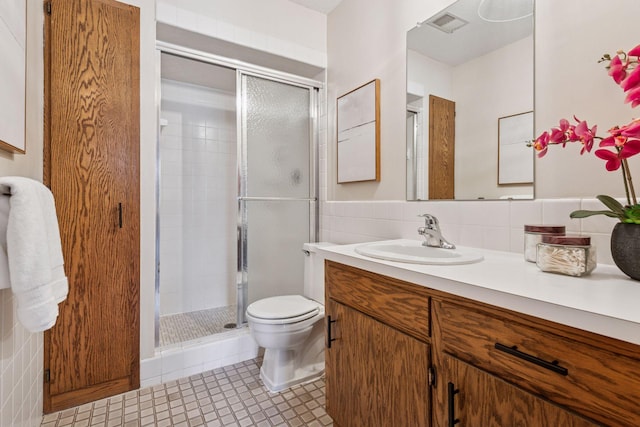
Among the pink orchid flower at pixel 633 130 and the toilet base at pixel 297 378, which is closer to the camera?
the pink orchid flower at pixel 633 130

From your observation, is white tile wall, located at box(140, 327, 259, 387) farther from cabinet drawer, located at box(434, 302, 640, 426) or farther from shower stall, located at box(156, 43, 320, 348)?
cabinet drawer, located at box(434, 302, 640, 426)

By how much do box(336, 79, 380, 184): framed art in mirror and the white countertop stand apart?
1.03 metres

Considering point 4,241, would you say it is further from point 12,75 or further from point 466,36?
point 466,36

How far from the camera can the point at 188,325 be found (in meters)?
2.66

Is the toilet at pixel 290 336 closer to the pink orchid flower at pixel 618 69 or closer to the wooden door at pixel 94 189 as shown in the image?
the wooden door at pixel 94 189

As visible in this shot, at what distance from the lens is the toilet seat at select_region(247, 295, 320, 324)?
1.76 meters

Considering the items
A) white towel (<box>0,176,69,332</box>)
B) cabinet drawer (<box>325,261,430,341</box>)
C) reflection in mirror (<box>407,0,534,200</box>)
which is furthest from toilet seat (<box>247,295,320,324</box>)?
white towel (<box>0,176,69,332</box>)

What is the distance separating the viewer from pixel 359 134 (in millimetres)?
2143

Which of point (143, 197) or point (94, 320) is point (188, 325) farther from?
point (143, 197)

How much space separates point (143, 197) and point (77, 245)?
40cm

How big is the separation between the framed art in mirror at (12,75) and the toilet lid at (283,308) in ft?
4.27

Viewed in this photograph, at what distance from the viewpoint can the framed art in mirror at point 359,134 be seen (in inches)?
78.9

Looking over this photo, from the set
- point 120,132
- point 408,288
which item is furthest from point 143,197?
point 408,288

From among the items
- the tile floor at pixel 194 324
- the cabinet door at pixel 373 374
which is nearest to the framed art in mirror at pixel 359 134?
the cabinet door at pixel 373 374
